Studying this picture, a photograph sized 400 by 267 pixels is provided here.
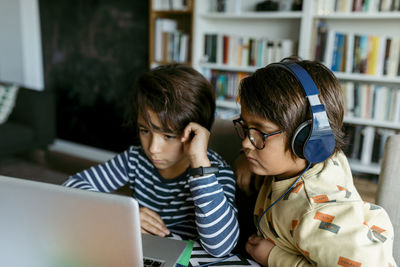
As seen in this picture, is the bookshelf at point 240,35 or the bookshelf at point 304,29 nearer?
the bookshelf at point 304,29

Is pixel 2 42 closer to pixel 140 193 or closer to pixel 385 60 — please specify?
pixel 140 193

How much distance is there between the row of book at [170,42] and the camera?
8.62 ft

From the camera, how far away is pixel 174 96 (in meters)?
0.95

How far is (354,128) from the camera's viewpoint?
2264 mm

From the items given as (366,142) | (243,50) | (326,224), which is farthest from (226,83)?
(326,224)

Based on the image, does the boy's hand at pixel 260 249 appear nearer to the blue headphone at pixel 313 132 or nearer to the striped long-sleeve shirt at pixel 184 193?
the striped long-sleeve shirt at pixel 184 193

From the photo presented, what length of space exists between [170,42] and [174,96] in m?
1.83

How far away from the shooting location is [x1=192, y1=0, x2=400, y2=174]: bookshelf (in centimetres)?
208

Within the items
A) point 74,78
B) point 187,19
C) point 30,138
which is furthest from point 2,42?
point 187,19

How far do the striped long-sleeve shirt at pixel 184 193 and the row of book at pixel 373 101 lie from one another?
153 centimetres

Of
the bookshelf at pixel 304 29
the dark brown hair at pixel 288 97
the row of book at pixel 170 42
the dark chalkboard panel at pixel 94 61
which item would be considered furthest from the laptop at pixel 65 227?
the dark chalkboard panel at pixel 94 61

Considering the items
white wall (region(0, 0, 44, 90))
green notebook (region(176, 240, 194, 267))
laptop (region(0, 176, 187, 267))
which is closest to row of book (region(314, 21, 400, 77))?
green notebook (region(176, 240, 194, 267))

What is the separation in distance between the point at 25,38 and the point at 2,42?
294 mm

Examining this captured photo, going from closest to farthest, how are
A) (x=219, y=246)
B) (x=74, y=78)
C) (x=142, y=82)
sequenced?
(x=219, y=246) → (x=142, y=82) → (x=74, y=78)
